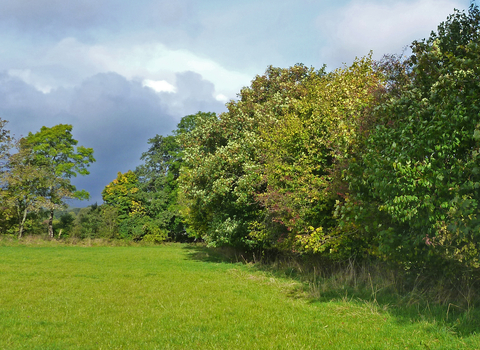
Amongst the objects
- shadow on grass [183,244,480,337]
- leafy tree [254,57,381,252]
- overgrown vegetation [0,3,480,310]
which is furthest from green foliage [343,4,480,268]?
leafy tree [254,57,381,252]

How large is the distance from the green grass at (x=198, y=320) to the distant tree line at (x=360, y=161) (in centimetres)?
224

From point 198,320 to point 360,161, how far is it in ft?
23.1

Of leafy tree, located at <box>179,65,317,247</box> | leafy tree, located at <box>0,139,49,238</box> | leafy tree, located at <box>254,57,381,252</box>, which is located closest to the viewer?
leafy tree, located at <box>254,57,381,252</box>

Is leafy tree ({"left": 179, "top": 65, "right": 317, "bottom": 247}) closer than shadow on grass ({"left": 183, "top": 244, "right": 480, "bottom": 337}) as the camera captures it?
No

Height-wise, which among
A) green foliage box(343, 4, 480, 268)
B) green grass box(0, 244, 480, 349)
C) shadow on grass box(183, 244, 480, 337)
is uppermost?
green foliage box(343, 4, 480, 268)

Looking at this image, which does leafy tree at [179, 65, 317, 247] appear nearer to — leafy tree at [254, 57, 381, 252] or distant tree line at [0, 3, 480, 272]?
distant tree line at [0, 3, 480, 272]

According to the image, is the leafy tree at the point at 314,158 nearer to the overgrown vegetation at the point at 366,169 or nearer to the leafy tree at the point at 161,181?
the overgrown vegetation at the point at 366,169

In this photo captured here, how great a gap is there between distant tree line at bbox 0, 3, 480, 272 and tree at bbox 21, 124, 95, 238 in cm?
2555

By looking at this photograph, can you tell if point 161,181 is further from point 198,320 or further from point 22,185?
point 198,320

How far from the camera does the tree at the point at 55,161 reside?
1782 inches

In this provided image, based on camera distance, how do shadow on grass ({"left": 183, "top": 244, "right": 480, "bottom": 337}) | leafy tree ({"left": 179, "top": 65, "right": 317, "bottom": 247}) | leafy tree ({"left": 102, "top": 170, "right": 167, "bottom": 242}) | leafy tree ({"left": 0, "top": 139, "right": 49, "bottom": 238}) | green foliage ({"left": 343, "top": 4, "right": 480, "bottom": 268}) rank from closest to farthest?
green foliage ({"left": 343, "top": 4, "right": 480, "bottom": 268}) < shadow on grass ({"left": 183, "top": 244, "right": 480, "bottom": 337}) < leafy tree ({"left": 179, "top": 65, "right": 317, "bottom": 247}) < leafy tree ({"left": 0, "top": 139, "right": 49, "bottom": 238}) < leafy tree ({"left": 102, "top": 170, "right": 167, "bottom": 242})

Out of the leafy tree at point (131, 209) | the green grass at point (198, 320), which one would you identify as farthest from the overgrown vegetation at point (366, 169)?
the leafy tree at point (131, 209)

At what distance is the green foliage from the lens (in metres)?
→ 7.88

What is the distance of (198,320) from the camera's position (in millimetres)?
9008
